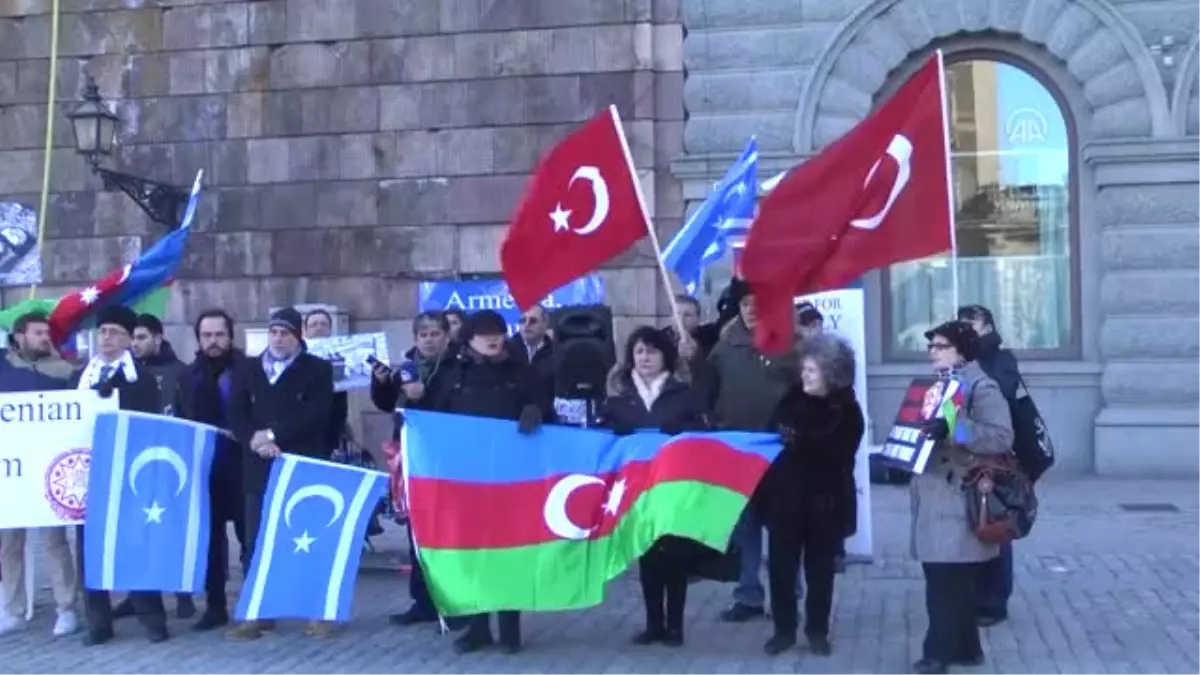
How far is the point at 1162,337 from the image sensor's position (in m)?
15.9

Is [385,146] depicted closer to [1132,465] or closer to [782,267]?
[1132,465]

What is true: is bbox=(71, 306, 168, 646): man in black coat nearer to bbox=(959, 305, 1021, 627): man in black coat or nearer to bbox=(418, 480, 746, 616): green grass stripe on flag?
bbox=(418, 480, 746, 616): green grass stripe on flag

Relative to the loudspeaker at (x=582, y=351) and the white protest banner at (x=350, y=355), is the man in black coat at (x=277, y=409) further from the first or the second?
the loudspeaker at (x=582, y=351)

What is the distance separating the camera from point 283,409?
976 centimetres

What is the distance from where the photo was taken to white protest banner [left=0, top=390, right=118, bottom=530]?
9930 millimetres

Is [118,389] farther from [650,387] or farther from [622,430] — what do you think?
[650,387]

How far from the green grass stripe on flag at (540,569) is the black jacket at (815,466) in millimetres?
246

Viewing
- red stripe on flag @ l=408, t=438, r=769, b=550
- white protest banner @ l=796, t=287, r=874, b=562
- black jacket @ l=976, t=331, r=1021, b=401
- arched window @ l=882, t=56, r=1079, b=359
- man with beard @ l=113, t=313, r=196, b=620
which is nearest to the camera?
red stripe on flag @ l=408, t=438, r=769, b=550

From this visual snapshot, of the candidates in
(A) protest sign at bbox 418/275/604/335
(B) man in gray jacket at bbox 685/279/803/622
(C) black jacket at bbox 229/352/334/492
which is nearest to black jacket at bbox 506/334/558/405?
(B) man in gray jacket at bbox 685/279/803/622

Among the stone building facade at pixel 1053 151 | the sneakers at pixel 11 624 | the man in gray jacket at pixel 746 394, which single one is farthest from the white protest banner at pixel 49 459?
the stone building facade at pixel 1053 151

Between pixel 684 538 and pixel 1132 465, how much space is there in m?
7.98

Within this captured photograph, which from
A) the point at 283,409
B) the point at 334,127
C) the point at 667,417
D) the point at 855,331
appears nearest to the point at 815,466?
the point at 667,417

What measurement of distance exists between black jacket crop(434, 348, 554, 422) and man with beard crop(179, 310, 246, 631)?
1358mm

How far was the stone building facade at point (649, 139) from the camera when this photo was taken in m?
15.9
